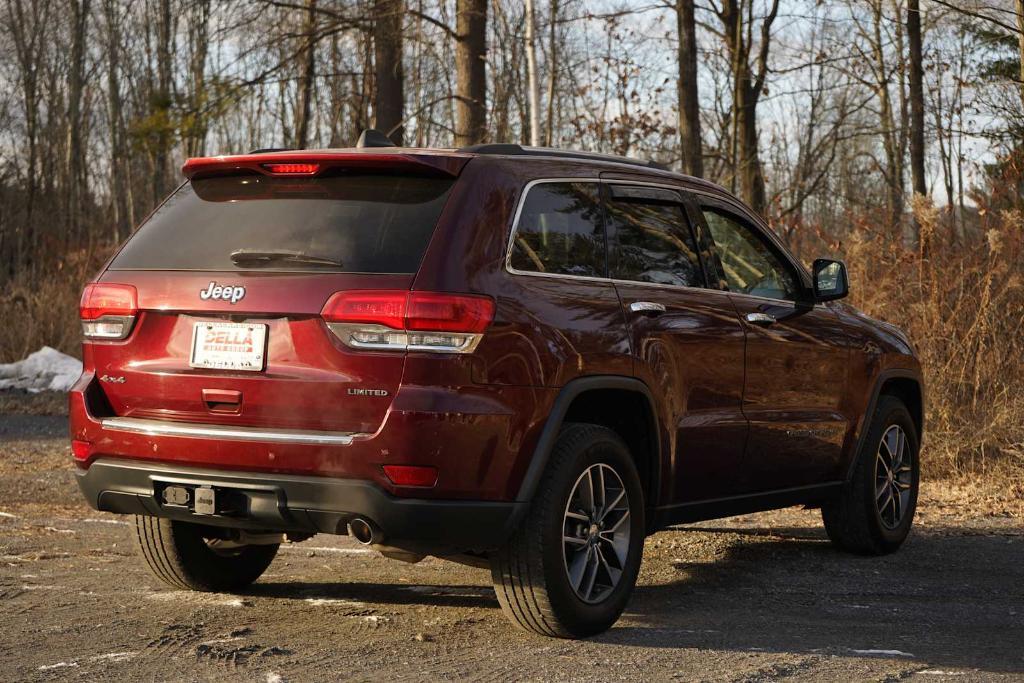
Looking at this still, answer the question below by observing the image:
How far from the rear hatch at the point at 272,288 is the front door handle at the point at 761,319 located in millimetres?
1903

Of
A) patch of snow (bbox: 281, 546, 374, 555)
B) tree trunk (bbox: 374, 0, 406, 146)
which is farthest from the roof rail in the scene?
tree trunk (bbox: 374, 0, 406, 146)

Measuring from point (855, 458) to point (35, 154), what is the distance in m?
33.0

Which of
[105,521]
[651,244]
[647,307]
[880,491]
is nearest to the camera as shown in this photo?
[647,307]

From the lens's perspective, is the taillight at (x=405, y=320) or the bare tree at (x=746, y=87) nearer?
the taillight at (x=405, y=320)

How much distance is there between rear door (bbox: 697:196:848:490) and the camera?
6012mm

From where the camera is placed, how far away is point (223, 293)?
4.63 meters

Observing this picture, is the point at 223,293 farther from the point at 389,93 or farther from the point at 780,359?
the point at 389,93

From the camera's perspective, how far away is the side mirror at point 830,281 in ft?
21.4

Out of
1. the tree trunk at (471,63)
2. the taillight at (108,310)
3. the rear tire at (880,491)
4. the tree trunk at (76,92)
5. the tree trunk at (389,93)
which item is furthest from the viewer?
the tree trunk at (76,92)

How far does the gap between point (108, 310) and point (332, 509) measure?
1242mm

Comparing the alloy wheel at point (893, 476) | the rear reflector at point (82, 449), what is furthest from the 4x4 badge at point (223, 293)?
the alloy wheel at point (893, 476)

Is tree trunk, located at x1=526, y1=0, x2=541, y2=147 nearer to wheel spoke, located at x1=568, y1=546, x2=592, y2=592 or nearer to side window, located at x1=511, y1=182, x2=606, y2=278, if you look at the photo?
side window, located at x1=511, y1=182, x2=606, y2=278

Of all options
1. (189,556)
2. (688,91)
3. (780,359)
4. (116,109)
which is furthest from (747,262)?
(116,109)

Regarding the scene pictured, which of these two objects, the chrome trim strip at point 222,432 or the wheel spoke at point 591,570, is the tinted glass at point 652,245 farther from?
the chrome trim strip at point 222,432
